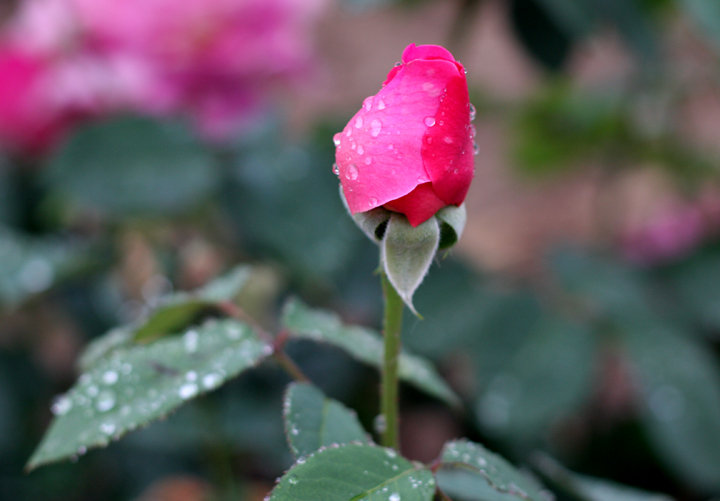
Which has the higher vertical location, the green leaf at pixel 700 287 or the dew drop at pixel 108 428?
the dew drop at pixel 108 428

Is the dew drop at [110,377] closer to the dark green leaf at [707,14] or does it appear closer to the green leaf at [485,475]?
the green leaf at [485,475]

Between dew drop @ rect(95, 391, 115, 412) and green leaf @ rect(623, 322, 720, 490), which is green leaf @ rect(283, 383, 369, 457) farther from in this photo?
green leaf @ rect(623, 322, 720, 490)

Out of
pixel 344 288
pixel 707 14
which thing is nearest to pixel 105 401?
pixel 344 288

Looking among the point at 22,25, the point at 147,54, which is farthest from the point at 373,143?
the point at 22,25

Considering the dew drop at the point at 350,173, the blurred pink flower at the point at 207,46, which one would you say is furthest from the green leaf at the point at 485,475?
the blurred pink flower at the point at 207,46

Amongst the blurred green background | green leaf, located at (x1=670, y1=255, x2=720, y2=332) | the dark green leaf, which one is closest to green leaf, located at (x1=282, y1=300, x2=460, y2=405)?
the blurred green background

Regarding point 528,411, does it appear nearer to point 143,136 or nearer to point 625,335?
point 625,335

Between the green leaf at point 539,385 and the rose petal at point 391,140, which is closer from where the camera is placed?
the rose petal at point 391,140
